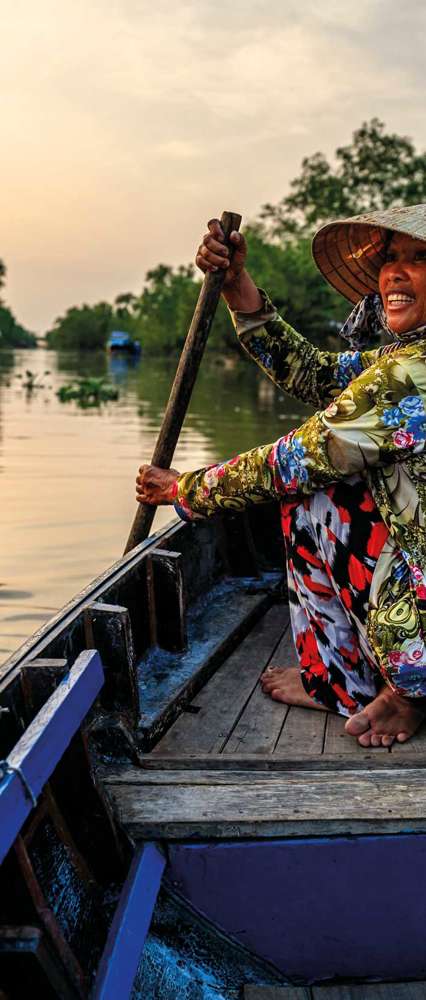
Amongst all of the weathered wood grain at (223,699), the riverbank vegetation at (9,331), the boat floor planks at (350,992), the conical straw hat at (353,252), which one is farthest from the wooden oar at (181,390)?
the riverbank vegetation at (9,331)

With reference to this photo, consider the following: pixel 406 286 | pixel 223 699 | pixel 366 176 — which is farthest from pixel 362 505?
pixel 366 176

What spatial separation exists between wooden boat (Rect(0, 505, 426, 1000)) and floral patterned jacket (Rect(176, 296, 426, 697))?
9.9 inches

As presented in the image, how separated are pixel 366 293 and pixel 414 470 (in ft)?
2.65

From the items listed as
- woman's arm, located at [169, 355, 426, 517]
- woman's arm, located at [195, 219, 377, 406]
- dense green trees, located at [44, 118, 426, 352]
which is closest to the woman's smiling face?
woman's arm, located at [169, 355, 426, 517]

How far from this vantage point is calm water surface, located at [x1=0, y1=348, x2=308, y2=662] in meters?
6.19

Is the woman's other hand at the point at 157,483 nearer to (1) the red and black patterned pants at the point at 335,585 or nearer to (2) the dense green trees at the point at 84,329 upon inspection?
(1) the red and black patterned pants at the point at 335,585

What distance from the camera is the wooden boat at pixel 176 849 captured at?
58.1 inches

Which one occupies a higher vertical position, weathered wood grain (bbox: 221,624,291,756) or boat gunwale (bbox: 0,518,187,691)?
boat gunwale (bbox: 0,518,187,691)

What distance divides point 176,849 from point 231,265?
162cm

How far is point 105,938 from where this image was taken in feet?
5.37

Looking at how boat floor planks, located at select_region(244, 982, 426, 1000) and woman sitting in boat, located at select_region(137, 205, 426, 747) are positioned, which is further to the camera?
woman sitting in boat, located at select_region(137, 205, 426, 747)

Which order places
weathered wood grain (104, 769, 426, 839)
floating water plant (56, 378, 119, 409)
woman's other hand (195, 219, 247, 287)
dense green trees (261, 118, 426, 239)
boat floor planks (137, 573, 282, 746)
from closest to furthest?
weathered wood grain (104, 769, 426, 839)
boat floor planks (137, 573, 282, 746)
woman's other hand (195, 219, 247, 287)
floating water plant (56, 378, 119, 409)
dense green trees (261, 118, 426, 239)

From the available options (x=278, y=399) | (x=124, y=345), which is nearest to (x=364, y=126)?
(x=278, y=399)

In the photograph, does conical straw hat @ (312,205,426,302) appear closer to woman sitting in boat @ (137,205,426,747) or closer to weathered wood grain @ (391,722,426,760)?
woman sitting in boat @ (137,205,426,747)
